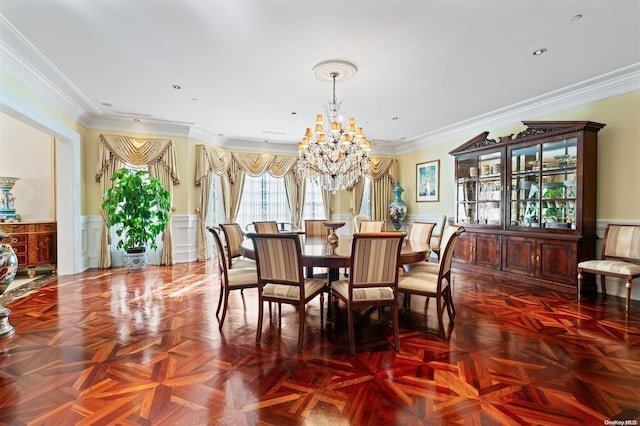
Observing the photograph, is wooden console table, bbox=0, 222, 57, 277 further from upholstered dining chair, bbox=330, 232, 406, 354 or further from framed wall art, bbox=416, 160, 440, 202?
framed wall art, bbox=416, 160, 440, 202

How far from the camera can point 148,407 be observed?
1.73 meters

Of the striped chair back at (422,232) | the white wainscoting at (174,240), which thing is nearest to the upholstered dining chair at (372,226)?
the striped chair back at (422,232)

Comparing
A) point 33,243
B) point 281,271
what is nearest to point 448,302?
point 281,271

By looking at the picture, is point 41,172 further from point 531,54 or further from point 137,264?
point 531,54

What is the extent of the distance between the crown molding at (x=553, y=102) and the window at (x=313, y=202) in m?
2.84

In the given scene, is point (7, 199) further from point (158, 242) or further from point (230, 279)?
point (230, 279)

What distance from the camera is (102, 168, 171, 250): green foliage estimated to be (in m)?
5.12

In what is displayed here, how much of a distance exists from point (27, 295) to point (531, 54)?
250 inches

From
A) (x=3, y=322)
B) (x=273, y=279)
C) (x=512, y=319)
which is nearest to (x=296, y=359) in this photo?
(x=273, y=279)

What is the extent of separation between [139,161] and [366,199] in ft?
16.8

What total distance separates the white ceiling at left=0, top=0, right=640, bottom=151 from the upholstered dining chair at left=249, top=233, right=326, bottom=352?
1.80 meters

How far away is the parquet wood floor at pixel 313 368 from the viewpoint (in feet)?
5.51

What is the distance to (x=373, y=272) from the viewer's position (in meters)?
2.39

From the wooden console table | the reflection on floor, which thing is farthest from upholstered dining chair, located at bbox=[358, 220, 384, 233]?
the wooden console table
